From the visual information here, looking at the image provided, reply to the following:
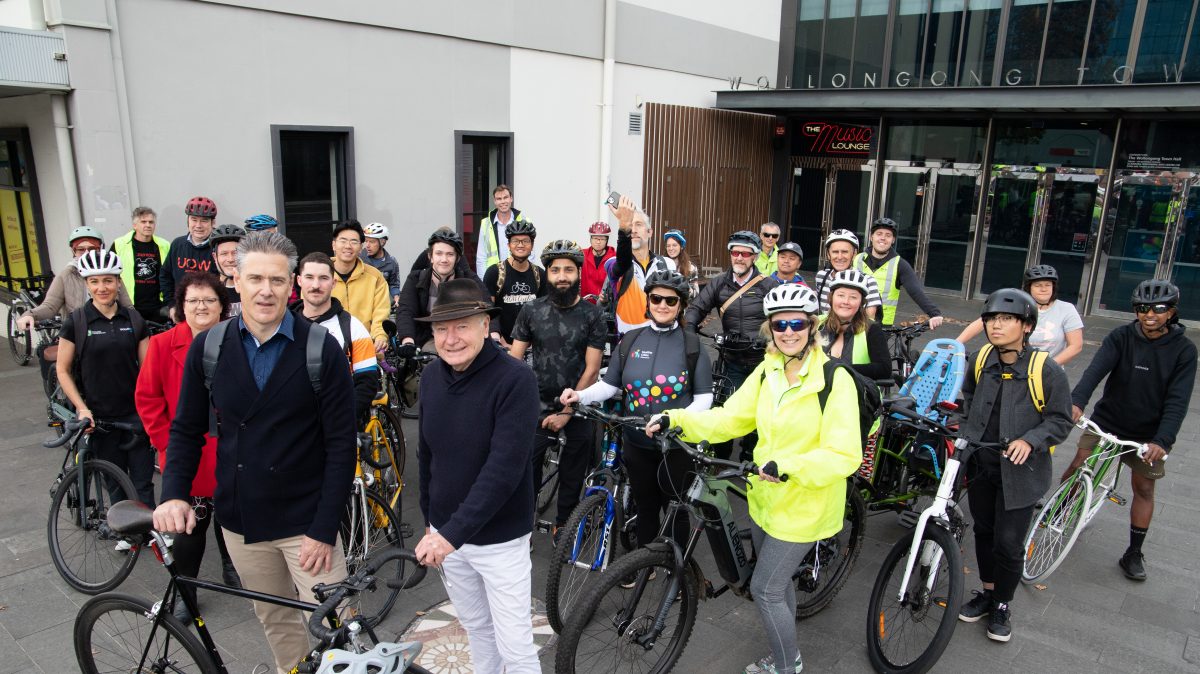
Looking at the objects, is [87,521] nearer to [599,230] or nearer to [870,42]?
[599,230]

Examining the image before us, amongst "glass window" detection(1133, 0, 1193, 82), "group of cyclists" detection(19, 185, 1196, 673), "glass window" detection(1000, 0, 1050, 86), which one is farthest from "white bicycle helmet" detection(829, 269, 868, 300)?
"glass window" detection(1133, 0, 1193, 82)

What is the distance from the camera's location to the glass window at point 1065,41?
13.1m

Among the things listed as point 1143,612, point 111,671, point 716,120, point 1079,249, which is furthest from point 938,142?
point 111,671

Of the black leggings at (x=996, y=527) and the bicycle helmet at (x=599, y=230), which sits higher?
the bicycle helmet at (x=599, y=230)

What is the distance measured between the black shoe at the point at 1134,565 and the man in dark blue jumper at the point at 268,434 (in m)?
4.95

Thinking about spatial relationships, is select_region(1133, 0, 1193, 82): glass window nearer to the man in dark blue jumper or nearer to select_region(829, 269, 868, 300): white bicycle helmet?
select_region(829, 269, 868, 300): white bicycle helmet

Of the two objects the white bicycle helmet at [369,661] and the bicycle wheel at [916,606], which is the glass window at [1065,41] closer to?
the bicycle wheel at [916,606]

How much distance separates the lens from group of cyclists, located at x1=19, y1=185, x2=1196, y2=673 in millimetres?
3457

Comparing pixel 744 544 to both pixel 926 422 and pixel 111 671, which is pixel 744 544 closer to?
pixel 926 422

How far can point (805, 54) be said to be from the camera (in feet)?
53.8

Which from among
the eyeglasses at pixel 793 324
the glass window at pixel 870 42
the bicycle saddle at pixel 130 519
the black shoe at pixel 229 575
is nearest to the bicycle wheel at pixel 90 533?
the black shoe at pixel 229 575

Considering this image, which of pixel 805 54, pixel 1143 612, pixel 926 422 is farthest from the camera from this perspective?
pixel 805 54

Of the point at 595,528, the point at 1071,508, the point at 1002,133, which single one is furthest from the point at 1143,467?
the point at 1002,133

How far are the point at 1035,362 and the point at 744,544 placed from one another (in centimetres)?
182
